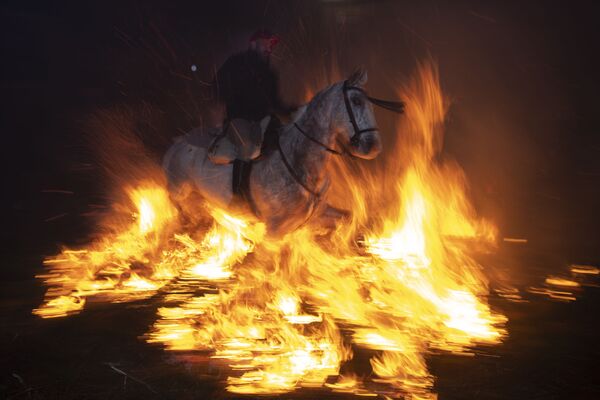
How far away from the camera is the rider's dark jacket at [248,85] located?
605cm

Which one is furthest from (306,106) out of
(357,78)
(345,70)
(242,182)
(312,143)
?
(345,70)

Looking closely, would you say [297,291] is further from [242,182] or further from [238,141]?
[238,141]

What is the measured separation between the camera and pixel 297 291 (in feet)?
20.1

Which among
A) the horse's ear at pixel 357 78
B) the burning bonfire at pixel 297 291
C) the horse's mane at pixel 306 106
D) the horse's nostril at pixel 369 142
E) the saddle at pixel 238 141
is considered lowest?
the burning bonfire at pixel 297 291

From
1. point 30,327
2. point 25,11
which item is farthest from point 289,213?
point 25,11

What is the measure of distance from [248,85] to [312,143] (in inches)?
44.6

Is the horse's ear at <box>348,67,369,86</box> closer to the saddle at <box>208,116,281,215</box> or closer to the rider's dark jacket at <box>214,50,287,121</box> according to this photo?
the saddle at <box>208,116,281,215</box>

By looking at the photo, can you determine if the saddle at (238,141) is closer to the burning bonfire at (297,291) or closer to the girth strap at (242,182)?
the girth strap at (242,182)

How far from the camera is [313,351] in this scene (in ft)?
14.8

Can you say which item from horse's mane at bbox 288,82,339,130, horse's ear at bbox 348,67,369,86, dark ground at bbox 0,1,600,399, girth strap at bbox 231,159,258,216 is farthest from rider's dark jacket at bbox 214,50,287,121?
dark ground at bbox 0,1,600,399

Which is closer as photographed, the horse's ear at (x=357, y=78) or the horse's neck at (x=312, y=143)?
the horse's ear at (x=357, y=78)

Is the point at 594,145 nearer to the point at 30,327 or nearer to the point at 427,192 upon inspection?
the point at 427,192

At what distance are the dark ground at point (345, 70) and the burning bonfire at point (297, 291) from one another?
0.54 m

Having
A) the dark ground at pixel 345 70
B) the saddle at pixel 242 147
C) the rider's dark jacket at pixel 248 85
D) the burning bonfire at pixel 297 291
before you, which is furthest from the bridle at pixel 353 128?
the dark ground at pixel 345 70
